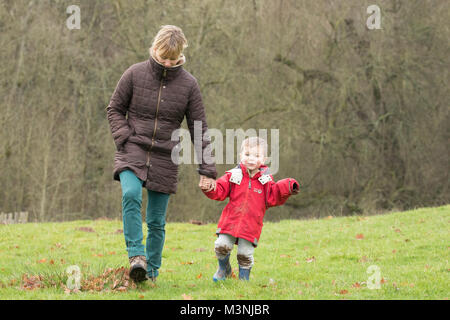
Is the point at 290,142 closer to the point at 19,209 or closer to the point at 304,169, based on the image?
the point at 304,169

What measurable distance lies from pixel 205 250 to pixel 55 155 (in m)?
12.3

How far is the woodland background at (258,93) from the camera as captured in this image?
20.2 m

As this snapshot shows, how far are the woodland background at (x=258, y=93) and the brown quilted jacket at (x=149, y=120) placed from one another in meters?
14.6

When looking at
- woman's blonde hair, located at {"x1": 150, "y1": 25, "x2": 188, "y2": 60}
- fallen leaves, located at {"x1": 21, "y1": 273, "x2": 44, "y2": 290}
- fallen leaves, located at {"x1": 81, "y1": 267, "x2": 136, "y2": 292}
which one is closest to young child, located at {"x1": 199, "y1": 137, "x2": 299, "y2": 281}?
fallen leaves, located at {"x1": 81, "y1": 267, "x2": 136, "y2": 292}

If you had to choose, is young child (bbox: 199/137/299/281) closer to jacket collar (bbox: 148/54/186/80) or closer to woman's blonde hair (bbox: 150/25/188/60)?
jacket collar (bbox: 148/54/186/80)

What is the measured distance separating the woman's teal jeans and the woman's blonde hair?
44.3 inches

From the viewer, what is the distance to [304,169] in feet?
69.2

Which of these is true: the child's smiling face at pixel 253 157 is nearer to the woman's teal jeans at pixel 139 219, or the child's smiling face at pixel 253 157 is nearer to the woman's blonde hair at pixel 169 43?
the woman's teal jeans at pixel 139 219

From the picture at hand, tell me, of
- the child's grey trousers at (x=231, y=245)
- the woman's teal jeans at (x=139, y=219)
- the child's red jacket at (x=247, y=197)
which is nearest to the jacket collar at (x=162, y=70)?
the woman's teal jeans at (x=139, y=219)

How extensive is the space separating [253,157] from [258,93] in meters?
15.7

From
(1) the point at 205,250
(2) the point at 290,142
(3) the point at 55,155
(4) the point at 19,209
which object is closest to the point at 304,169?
(2) the point at 290,142

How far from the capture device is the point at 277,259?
28.0 feet

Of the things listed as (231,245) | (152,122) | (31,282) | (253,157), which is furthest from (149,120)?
(31,282)

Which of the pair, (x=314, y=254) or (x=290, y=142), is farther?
(x=290, y=142)
